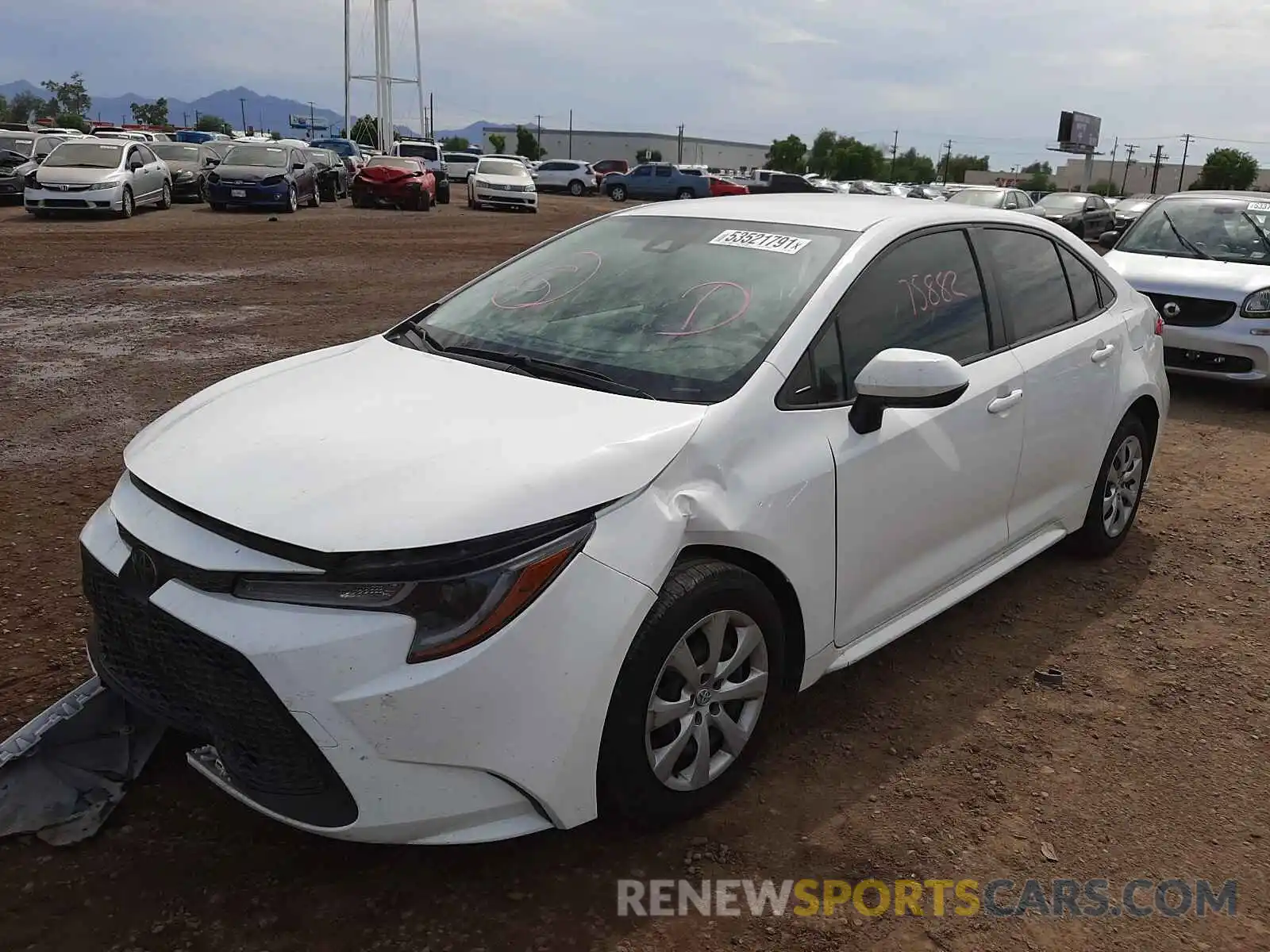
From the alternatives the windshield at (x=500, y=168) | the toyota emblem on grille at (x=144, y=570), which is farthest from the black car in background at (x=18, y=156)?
the toyota emblem on grille at (x=144, y=570)

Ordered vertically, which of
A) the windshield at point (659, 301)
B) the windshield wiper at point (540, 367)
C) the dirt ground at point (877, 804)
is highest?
the windshield at point (659, 301)

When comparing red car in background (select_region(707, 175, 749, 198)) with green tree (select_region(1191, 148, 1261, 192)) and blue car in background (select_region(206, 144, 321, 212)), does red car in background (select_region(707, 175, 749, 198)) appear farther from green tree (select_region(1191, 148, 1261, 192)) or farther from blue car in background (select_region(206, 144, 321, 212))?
green tree (select_region(1191, 148, 1261, 192))

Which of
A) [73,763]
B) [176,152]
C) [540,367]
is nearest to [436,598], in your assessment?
[540,367]

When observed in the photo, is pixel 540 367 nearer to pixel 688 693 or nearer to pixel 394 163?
pixel 688 693

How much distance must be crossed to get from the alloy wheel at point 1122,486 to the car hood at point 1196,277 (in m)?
3.46

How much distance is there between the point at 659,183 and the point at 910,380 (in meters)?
37.8

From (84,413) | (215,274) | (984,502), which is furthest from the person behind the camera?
(215,274)

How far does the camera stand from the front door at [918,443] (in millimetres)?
3104

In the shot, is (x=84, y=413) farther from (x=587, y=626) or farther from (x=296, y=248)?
(x=296, y=248)

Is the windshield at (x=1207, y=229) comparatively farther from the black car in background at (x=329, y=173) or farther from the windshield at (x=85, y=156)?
the black car in background at (x=329, y=173)

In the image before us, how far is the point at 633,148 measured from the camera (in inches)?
5512

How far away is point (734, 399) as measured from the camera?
2848 mm

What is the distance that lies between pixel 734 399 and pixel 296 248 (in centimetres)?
1432

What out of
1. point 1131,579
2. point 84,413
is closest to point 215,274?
point 84,413
